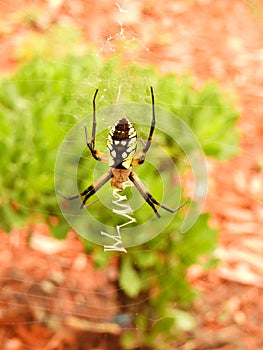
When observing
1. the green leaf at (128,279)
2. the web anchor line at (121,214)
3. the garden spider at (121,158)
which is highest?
the garden spider at (121,158)

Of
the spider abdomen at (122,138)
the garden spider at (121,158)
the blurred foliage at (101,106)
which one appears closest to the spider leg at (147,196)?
the garden spider at (121,158)

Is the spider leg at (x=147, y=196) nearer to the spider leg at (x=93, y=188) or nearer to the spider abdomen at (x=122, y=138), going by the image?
the spider leg at (x=93, y=188)

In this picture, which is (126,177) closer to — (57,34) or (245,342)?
(245,342)

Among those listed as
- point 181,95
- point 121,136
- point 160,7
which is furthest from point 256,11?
point 121,136

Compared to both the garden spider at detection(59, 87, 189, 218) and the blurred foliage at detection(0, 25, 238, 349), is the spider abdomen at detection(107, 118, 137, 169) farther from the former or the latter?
the blurred foliage at detection(0, 25, 238, 349)

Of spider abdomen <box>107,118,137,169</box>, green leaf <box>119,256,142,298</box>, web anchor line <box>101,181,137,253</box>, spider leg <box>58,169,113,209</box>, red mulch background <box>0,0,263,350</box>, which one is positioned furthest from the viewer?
red mulch background <box>0,0,263,350</box>

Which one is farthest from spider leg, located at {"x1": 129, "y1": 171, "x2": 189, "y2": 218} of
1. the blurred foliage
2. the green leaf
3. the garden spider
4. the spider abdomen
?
the spider abdomen
